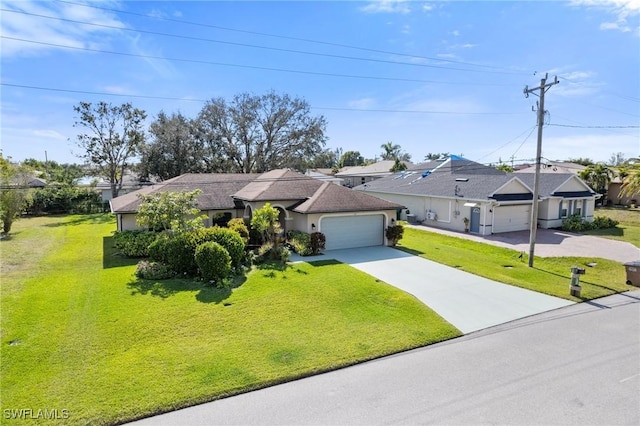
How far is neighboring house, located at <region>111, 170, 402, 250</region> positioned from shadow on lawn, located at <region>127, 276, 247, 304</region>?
248 inches

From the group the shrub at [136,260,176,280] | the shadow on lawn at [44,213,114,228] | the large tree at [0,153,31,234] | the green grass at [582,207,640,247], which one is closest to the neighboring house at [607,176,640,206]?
the green grass at [582,207,640,247]

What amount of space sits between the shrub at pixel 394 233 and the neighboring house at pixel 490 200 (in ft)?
23.9

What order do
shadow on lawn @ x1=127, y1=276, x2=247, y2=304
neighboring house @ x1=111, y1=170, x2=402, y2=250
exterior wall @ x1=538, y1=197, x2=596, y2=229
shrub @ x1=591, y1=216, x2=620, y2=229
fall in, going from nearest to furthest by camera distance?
shadow on lawn @ x1=127, y1=276, x2=247, y2=304
neighboring house @ x1=111, y1=170, x2=402, y2=250
exterior wall @ x1=538, y1=197, x2=596, y2=229
shrub @ x1=591, y1=216, x2=620, y2=229

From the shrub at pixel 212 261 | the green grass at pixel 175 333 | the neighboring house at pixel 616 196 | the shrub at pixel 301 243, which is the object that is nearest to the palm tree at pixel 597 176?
the neighboring house at pixel 616 196

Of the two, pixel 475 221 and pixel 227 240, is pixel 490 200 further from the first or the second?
pixel 227 240

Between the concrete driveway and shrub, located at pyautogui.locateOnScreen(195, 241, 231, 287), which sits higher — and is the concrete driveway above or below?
below

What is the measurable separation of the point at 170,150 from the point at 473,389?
3642 centimetres

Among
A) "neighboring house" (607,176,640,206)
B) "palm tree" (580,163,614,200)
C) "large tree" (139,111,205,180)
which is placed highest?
"large tree" (139,111,205,180)

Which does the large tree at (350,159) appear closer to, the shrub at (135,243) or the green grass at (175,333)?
the shrub at (135,243)

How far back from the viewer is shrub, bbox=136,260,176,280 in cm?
1369

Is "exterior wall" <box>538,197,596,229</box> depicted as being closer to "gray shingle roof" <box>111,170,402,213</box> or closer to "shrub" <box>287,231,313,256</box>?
"gray shingle roof" <box>111,170,402,213</box>

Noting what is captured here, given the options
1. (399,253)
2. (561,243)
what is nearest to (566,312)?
(399,253)

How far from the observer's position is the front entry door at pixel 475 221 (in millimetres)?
23906

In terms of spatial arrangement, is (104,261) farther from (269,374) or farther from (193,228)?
(269,374)
